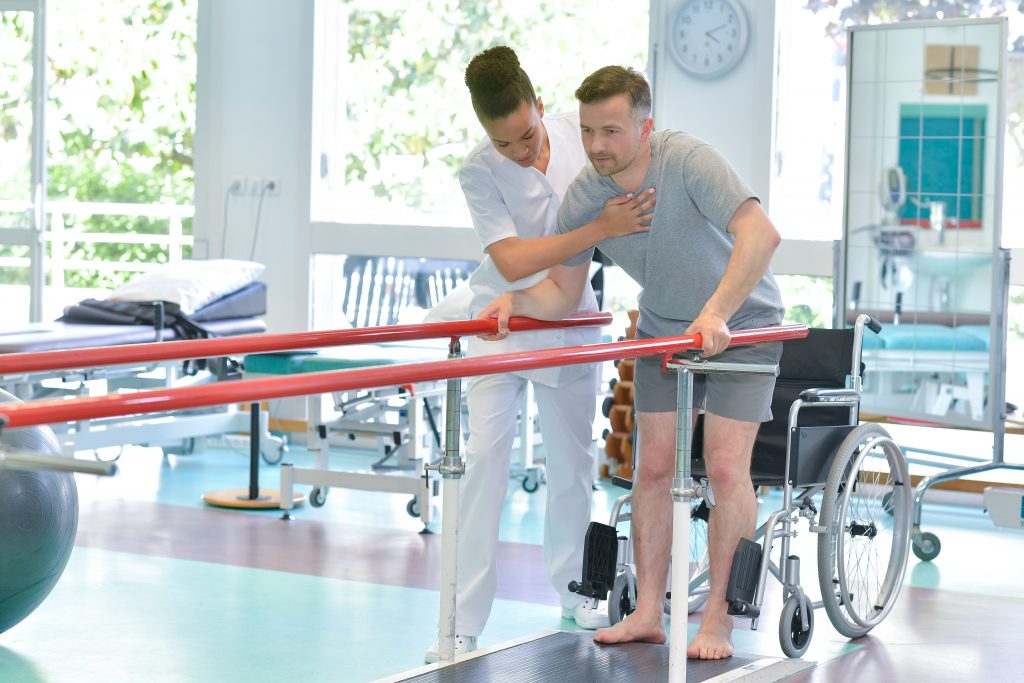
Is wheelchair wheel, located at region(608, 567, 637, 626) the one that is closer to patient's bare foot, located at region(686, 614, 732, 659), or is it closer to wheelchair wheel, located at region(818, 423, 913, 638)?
patient's bare foot, located at region(686, 614, 732, 659)

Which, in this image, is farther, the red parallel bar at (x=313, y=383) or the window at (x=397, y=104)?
the window at (x=397, y=104)

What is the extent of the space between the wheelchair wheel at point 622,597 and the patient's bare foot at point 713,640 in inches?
12.2

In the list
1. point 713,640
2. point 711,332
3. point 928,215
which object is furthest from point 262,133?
point 711,332

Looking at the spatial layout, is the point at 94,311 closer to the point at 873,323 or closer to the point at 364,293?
the point at 364,293

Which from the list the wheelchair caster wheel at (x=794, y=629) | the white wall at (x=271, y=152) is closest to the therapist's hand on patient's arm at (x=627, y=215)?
the wheelchair caster wheel at (x=794, y=629)

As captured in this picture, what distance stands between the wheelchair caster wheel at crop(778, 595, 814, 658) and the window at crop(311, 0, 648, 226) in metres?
3.92

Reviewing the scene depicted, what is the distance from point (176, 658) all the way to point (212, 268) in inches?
128

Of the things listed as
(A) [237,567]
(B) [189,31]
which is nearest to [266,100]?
(B) [189,31]

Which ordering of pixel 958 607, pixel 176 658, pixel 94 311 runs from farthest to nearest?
1. pixel 94 311
2. pixel 958 607
3. pixel 176 658

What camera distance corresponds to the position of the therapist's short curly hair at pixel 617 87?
2.95 meters

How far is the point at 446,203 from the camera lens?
23.9ft

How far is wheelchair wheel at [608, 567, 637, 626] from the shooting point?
11.7 feet

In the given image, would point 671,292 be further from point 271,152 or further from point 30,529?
point 271,152

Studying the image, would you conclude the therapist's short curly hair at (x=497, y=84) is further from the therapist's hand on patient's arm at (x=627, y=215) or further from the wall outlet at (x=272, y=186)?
the wall outlet at (x=272, y=186)
